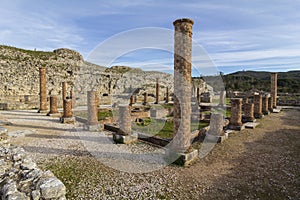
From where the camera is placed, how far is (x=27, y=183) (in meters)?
3.59

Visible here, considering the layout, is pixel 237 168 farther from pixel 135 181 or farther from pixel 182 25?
pixel 182 25

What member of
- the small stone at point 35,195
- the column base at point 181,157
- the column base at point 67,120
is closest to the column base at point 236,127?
the column base at point 181,157

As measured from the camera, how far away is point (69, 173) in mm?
5398

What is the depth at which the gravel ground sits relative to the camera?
4.64 m

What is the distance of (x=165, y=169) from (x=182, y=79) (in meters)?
2.86

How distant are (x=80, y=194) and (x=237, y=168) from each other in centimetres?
465

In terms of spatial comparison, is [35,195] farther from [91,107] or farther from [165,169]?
[91,107]

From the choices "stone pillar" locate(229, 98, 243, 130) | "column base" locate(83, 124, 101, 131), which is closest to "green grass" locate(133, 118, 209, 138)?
"stone pillar" locate(229, 98, 243, 130)

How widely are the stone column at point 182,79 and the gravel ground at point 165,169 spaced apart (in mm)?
946

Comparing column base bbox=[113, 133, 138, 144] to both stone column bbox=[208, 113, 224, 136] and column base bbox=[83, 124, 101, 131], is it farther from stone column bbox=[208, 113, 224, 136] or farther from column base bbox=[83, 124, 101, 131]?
stone column bbox=[208, 113, 224, 136]

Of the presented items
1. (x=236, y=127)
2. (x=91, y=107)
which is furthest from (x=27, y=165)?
(x=236, y=127)

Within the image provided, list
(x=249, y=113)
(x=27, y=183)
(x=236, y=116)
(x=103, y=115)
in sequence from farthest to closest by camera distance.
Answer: (x=103, y=115) → (x=249, y=113) → (x=236, y=116) → (x=27, y=183)

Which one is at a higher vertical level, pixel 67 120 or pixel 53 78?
pixel 53 78

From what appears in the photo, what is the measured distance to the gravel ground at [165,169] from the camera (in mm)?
4637
